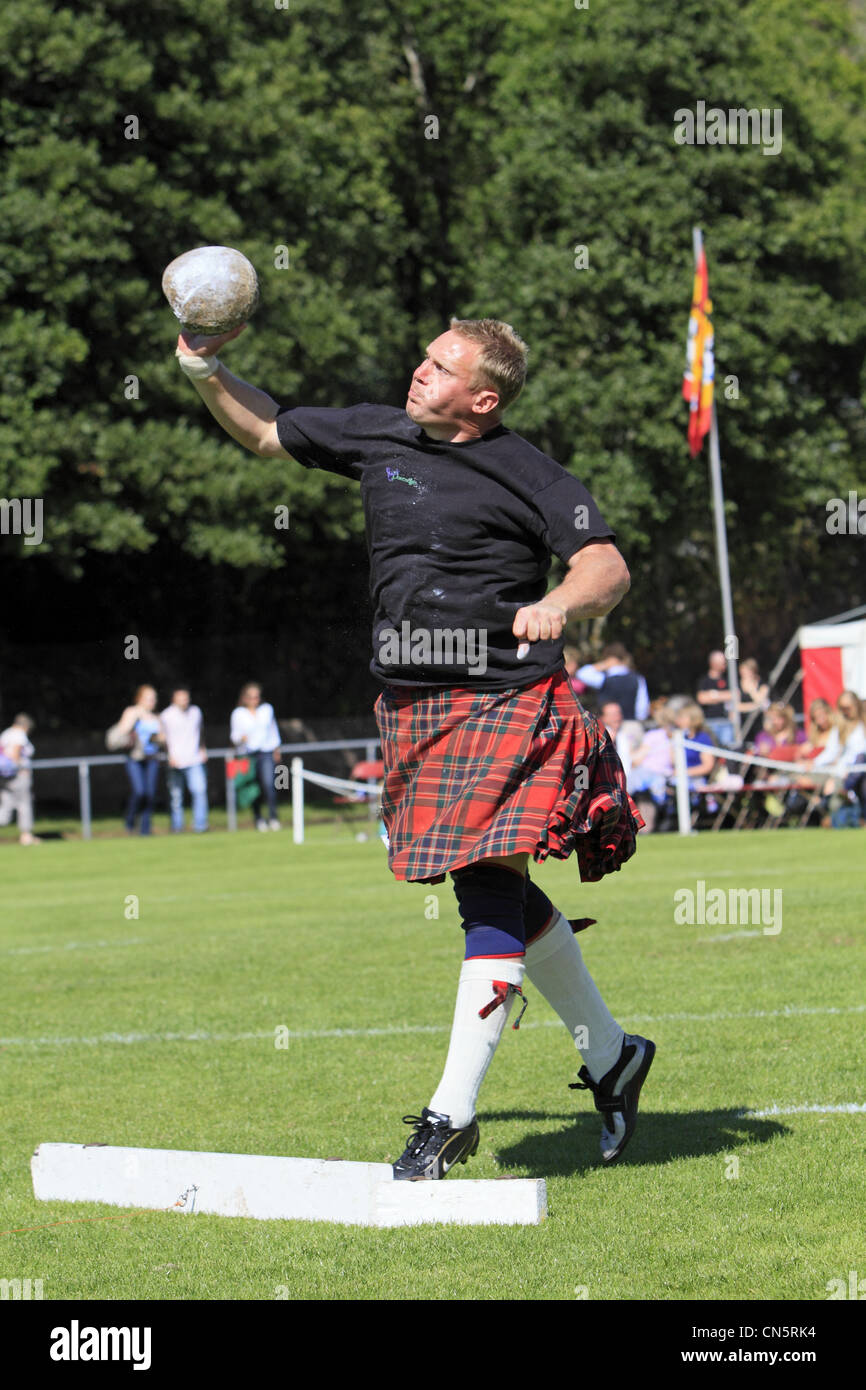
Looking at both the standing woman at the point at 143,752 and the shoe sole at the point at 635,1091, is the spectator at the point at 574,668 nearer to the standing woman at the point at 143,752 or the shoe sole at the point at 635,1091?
the standing woman at the point at 143,752

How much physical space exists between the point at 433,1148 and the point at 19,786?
17.2 m

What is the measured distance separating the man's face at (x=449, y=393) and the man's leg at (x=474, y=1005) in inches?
39.5

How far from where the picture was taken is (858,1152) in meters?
4.05

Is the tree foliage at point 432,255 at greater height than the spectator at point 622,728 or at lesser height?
greater

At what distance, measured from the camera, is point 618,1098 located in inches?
165

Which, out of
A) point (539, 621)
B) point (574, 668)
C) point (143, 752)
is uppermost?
point (539, 621)

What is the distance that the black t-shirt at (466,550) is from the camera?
393cm

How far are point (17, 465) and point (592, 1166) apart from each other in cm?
1848

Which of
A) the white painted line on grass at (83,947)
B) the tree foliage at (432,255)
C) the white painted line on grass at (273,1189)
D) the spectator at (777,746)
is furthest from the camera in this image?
the tree foliage at (432,255)

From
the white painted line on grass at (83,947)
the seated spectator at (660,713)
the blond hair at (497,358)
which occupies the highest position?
the blond hair at (497,358)

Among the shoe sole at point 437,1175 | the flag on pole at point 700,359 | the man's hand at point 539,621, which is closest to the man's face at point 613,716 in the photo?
the flag on pole at point 700,359

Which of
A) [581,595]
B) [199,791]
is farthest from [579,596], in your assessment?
[199,791]

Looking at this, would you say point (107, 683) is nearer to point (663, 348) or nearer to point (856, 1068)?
point (663, 348)

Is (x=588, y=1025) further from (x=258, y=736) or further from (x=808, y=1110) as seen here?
(x=258, y=736)
